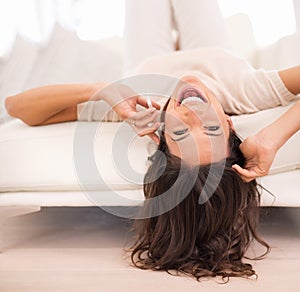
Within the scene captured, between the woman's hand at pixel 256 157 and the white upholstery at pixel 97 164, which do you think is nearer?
the woman's hand at pixel 256 157

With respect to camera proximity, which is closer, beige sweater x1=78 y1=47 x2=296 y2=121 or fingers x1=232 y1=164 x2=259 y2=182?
fingers x1=232 y1=164 x2=259 y2=182

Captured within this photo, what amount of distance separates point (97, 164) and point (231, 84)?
20.6 inches

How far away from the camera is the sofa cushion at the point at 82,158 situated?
1.54 meters

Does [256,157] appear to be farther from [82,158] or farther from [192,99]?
[82,158]

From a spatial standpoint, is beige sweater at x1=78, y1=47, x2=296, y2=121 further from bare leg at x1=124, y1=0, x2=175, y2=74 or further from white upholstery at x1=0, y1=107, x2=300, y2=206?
bare leg at x1=124, y1=0, x2=175, y2=74

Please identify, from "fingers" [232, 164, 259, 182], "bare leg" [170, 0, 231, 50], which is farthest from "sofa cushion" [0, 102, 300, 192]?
"bare leg" [170, 0, 231, 50]

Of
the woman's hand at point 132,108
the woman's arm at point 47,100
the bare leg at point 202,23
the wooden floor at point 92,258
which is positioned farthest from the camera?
the bare leg at point 202,23

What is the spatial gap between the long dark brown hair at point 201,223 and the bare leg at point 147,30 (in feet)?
2.95

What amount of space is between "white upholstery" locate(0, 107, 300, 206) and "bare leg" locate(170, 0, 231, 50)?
72 centimetres

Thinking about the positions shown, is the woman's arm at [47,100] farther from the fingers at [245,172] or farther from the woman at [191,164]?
the fingers at [245,172]

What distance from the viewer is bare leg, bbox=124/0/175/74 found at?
2.30 meters

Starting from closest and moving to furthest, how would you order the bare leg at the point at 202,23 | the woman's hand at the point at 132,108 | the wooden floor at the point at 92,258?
the wooden floor at the point at 92,258 → the woman's hand at the point at 132,108 → the bare leg at the point at 202,23

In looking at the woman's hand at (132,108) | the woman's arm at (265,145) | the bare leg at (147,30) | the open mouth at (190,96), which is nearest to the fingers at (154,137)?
the woman's hand at (132,108)

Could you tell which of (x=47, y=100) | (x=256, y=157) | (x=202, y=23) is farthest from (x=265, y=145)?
(x=202, y=23)
